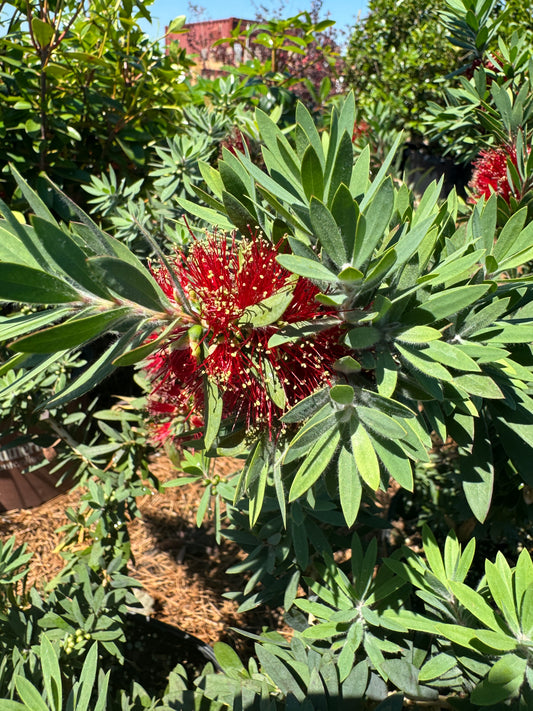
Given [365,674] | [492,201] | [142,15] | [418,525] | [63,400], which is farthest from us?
[142,15]

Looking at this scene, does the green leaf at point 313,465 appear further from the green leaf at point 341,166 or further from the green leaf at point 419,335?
the green leaf at point 341,166

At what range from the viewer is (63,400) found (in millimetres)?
499

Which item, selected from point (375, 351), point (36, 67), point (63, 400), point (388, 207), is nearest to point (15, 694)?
point (63, 400)

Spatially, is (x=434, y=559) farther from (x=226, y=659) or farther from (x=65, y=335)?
(x=65, y=335)

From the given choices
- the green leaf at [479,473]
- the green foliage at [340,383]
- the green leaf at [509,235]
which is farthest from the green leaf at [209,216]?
the green leaf at [479,473]

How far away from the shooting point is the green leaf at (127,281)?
425mm

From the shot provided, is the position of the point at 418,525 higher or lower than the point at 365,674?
lower

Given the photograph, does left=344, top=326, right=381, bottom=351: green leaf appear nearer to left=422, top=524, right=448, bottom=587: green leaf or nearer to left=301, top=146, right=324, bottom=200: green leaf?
left=301, top=146, right=324, bottom=200: green leaf

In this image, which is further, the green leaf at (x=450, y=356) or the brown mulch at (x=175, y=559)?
the brown mulch at (x=175, y=559)

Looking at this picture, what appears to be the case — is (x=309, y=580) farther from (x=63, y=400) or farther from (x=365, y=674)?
(x=63, y=400)

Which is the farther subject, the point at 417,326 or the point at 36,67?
the point at 36,67

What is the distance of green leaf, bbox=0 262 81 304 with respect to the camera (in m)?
0.41

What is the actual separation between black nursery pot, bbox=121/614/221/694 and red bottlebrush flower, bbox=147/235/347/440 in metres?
1.03

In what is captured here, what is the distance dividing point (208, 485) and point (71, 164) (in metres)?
1.29
